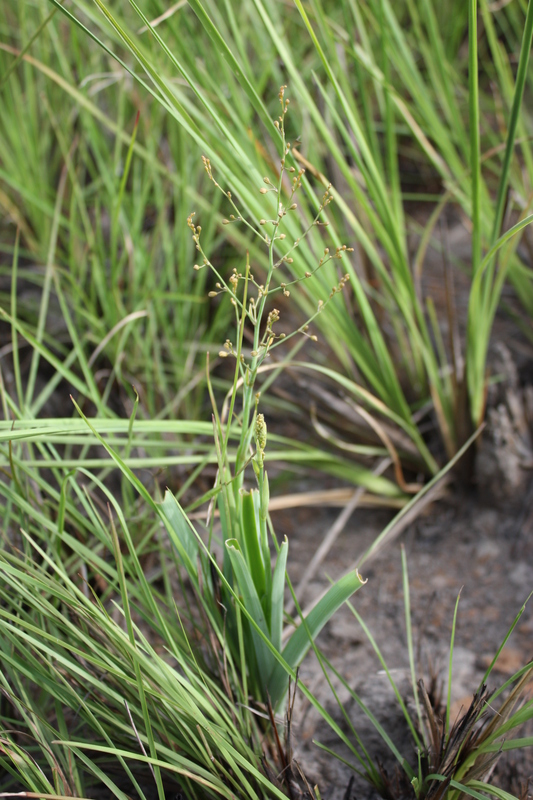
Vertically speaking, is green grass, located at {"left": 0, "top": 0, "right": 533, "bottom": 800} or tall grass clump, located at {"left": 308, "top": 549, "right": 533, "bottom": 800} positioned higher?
green grass, located at {"left": 0, "top": 0, "right": 533, "bottom": 800}

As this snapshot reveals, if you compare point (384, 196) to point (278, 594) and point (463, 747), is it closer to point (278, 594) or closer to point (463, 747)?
point (278, 594)

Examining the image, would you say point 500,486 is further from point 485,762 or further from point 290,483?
point 485,762

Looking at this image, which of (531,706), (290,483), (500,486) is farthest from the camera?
(290,483)

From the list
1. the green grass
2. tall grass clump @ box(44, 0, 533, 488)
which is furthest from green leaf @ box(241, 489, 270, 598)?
tall grass clump @ box(44, 0, 533, 488)

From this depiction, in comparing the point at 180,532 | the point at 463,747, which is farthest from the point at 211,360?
the point at 463,747

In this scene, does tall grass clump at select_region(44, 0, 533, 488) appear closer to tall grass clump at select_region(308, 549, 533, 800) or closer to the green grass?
the green grass

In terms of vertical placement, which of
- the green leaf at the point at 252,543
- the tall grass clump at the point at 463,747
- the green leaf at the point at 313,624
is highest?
the green leaf at the point at 252,543

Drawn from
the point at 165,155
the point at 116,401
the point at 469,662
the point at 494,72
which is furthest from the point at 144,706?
the point at 494,72

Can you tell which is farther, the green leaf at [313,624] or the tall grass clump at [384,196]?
the tall grass clump at [384,196]

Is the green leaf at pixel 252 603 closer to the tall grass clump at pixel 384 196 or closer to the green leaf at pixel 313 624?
the green leaf at pixel 313 624

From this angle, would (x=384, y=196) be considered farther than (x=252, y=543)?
Yes

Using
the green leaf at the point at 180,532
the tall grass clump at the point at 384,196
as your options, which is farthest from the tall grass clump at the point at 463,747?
the tall grass clump at the point at 384,196
